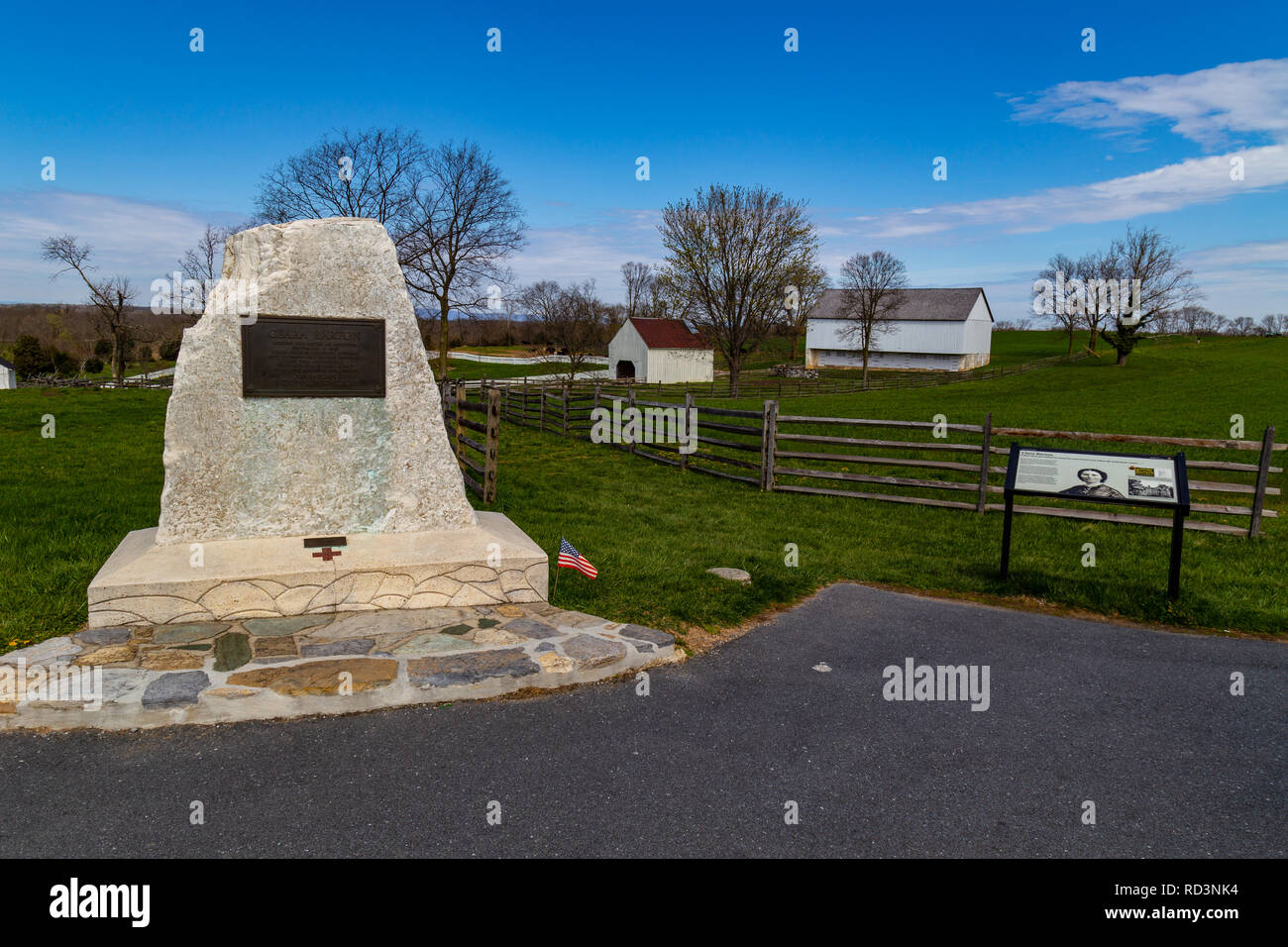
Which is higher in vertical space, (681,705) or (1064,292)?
(1064,292)

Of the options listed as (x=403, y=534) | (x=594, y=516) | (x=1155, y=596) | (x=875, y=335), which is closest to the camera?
(x=403, y=534)

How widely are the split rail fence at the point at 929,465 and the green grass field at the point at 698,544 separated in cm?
29

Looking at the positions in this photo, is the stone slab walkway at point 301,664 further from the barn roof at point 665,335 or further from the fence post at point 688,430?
the barn roof at point 665,335

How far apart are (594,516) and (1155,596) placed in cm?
609

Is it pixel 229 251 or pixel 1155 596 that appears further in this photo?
pixel 1155 596

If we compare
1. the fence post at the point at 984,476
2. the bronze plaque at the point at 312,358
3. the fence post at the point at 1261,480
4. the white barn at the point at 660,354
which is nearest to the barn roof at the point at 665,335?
the white barn at the point at 660,354

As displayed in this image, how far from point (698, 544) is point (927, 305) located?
63.8 metres

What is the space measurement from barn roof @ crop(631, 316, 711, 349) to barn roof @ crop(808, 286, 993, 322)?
1230 cm

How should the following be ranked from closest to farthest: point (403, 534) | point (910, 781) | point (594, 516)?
point (910, 781)
point (403, 534)
point (594, 516)

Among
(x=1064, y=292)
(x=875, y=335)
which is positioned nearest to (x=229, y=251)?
(x=875, y=335)

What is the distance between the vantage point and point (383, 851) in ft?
10.6

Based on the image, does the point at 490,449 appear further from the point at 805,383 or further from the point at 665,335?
the point at 665,335

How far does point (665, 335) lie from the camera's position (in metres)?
58.2
